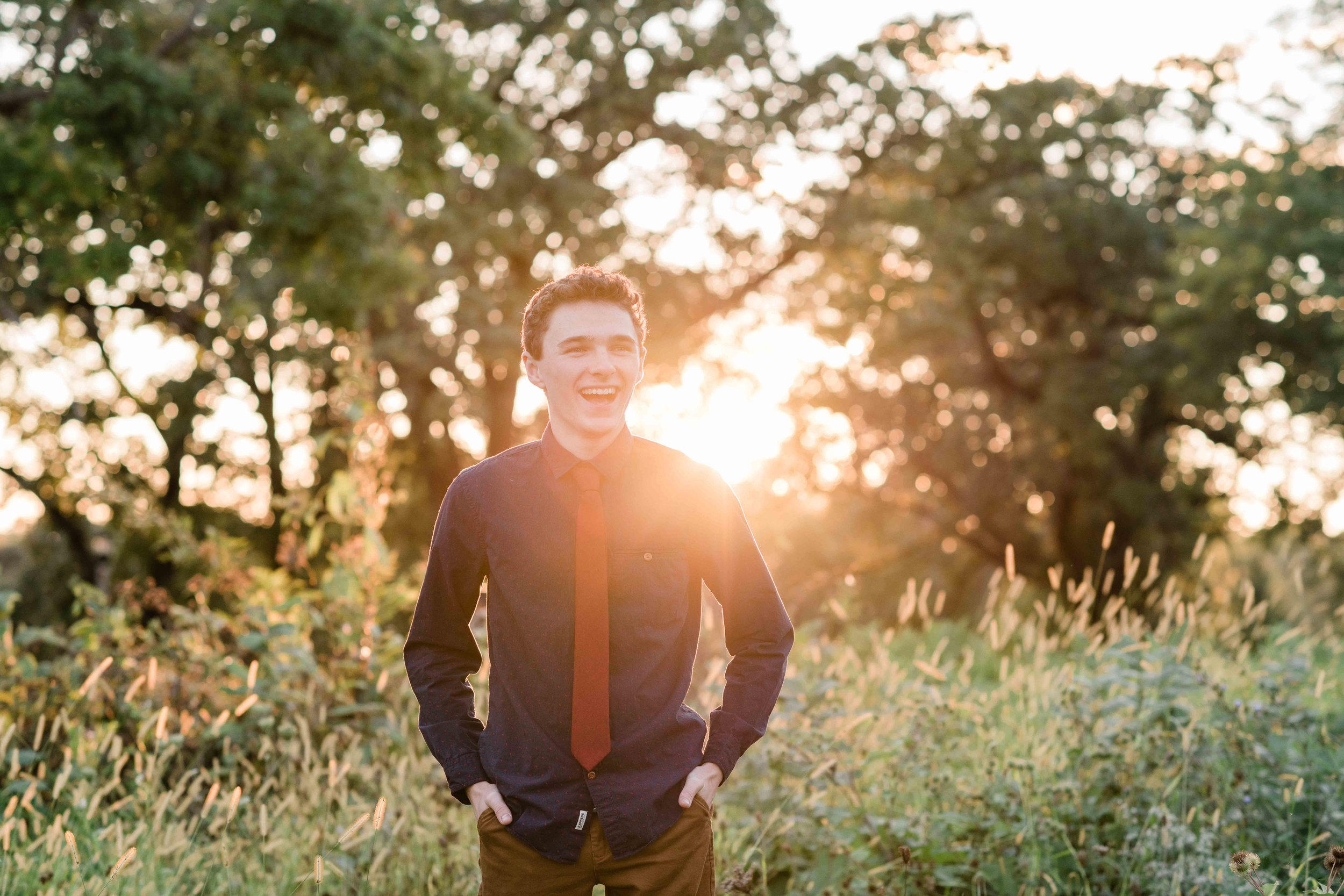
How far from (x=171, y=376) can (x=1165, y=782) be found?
2191cm

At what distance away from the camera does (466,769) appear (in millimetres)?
2301

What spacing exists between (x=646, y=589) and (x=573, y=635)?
0.61ft

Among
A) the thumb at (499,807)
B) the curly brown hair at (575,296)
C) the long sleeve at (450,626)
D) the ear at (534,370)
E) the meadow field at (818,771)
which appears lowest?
the meadow field at (818,771)

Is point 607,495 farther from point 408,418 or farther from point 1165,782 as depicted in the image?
point 408,418

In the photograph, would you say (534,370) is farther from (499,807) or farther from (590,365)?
(499,807)

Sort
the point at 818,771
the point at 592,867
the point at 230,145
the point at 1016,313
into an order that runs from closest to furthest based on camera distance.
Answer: the point at 592,867
the point at 818,771
the point at 230,145
the point at 1016,313

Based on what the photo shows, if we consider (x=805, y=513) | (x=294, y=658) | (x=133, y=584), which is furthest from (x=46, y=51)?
(x=805, y=513)

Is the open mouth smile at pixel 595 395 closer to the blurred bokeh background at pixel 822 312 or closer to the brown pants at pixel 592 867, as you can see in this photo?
the brown pants at pixel 592 867

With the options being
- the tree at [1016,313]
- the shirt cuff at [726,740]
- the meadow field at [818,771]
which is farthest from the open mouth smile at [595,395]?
the tree at [1016,313]

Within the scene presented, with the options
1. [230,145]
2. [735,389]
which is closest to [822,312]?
[735,389]

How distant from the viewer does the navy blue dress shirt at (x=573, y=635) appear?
2.23 meters

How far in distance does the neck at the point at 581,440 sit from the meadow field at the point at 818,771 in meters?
1.41

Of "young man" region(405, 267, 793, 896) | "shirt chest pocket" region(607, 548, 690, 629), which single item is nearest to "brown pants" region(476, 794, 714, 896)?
"young man" region(405, 267, 793, 896)

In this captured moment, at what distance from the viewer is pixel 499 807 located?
87.9 inches
